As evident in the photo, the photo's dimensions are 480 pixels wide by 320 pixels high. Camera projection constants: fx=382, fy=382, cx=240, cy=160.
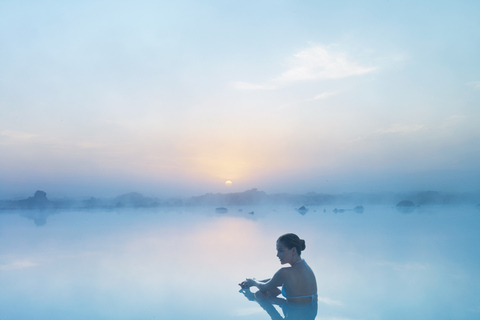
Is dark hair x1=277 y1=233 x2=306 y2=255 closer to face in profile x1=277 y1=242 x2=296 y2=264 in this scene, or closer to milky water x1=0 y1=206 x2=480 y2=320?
face in profile x1=277 y1=242 x2=296 y2=264

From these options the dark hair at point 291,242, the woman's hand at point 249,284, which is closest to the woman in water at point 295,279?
the dark hair at point 291,242

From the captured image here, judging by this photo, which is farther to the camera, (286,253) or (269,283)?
(269,283)

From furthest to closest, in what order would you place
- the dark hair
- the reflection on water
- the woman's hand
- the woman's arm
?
Answer: the woman's hand < the woman's arm < the dark hair < the reflection on water

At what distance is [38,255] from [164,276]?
3.32m

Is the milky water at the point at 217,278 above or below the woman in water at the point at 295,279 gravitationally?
below

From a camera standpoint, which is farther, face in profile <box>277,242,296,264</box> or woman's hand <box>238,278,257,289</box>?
woman's hand <box>238,278,257,289</box>

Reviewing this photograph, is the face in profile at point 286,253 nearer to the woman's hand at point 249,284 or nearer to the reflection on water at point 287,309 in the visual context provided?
the reflection on water at point 287,309

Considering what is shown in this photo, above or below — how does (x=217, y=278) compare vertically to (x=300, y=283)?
below

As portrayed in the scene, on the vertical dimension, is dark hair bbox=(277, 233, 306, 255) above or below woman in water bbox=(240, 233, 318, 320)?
above

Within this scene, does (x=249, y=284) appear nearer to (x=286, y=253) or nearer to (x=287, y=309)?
(x=287, y=309)

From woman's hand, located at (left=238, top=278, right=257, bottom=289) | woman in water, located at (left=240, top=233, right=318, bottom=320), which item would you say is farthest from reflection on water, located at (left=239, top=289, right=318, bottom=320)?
woman's hand, located at (left=238, top=278, right=257, bottom=289)

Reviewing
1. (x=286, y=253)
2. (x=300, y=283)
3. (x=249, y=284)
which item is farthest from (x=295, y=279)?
(x=249, y=284)

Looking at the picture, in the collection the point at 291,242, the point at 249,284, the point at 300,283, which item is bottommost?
the point at 249,284

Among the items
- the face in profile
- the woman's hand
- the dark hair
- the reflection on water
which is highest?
the dark hair
